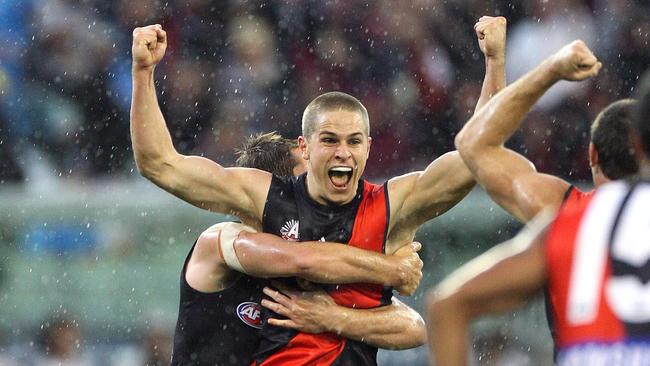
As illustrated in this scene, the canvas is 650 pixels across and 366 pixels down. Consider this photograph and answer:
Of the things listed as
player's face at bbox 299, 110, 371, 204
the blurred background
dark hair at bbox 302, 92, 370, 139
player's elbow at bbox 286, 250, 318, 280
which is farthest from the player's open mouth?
the blurred background

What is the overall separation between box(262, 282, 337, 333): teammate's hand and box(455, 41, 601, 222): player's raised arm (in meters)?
1.73

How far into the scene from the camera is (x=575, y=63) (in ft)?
10.5

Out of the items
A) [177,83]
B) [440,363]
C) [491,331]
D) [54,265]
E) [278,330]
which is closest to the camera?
[440,363]

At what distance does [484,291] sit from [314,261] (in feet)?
7.10

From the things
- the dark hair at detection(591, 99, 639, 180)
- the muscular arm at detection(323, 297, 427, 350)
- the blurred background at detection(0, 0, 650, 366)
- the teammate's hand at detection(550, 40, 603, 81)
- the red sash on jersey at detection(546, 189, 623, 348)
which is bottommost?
the blurred background at detection(0, 0, 650, 366)

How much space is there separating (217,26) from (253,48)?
1.45 ft

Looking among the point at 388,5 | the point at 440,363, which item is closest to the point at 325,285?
the point at 440,363

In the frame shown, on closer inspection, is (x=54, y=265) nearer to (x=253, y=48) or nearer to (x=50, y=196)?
(x=50, y=196)

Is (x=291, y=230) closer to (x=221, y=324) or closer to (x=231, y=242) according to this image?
(x=231, y=242)

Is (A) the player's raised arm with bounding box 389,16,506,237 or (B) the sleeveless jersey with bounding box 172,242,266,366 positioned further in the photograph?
(B) the sleeveless jersey with bounding box 172,242,266,366

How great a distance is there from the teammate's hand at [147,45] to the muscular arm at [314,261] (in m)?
0.81

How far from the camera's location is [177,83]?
32.4ft

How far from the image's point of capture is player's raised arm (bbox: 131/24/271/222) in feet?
16.4

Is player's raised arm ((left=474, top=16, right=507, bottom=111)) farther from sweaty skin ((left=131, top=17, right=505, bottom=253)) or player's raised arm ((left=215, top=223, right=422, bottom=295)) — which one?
player's raised arm ((left=215, top=223, right=422, bottom=295))
